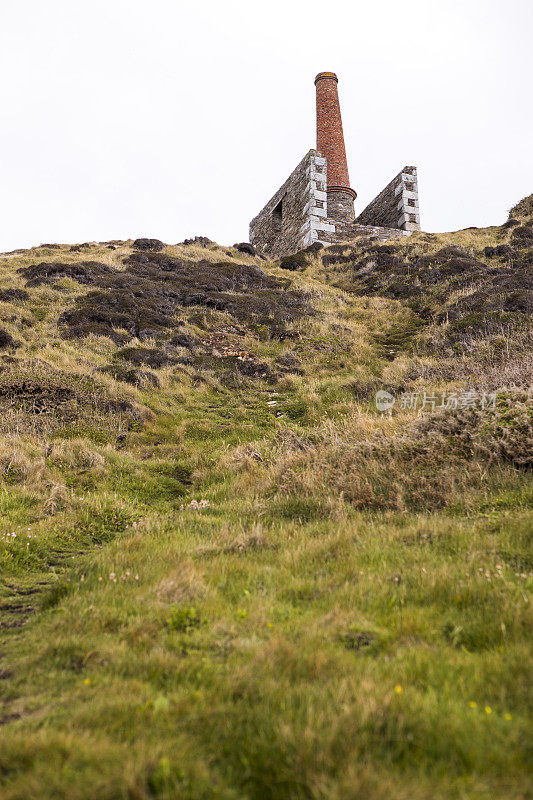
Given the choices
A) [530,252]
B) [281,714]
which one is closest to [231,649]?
[281,714]

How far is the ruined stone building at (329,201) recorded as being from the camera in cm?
2875

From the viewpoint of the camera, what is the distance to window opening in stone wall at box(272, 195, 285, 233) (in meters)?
34.1

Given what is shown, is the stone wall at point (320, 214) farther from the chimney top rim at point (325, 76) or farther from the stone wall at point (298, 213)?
the chimney top rim at point (325, 76)

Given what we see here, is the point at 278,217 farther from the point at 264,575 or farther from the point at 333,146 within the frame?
the point at 264,575

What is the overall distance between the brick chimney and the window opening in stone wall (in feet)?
14.3

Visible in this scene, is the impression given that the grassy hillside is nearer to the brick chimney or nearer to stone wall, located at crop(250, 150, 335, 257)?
stone wall, located at crop(250, 150, 335, 257)

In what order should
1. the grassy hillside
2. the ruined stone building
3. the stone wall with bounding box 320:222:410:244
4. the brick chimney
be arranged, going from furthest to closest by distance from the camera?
the brick chimney
the stone wall with bounding box 320:222:410:244
the ruined stone building
the grassy hillside

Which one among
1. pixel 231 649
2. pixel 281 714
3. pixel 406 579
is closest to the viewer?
pixel 281 714

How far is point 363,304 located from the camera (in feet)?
63.3

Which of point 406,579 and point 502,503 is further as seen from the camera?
point 502,503

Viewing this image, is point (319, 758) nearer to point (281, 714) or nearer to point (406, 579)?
point (281, 714)

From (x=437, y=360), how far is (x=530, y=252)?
37.9ft

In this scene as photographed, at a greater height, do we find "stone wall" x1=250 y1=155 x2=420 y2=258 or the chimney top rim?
the chimney top rim
